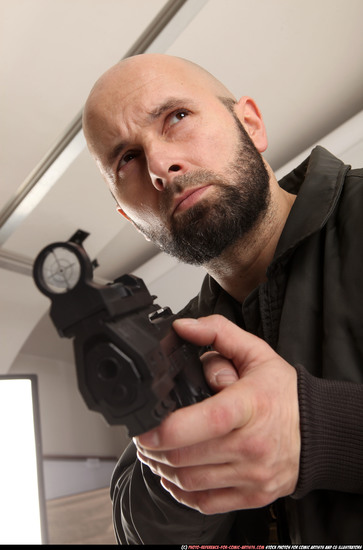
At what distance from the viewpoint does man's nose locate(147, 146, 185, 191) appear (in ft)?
2.35

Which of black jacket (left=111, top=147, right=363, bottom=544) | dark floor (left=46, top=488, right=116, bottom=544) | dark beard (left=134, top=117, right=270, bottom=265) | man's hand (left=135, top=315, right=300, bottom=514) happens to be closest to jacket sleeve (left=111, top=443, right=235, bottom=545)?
black jacket (left=111, top=147, right=363, bottom=544)

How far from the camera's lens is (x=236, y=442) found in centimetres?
37

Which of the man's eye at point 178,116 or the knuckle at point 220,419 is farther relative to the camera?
the man's eye at point 178,116

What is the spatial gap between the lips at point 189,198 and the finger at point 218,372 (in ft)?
1.02

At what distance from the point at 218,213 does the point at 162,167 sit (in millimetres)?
130

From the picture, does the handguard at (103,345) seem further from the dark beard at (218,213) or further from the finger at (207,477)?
the dark beard at (218,213)

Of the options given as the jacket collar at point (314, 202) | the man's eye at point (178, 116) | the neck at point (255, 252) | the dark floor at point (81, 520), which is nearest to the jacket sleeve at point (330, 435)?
the jacket collar at point (314, 202)

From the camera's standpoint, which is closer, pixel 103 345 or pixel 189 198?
pixel 103 345

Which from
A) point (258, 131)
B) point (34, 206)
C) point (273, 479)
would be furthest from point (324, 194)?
point (34, 206)

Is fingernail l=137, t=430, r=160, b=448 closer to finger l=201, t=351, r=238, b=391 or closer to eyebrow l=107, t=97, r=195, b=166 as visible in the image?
finger l=201, t=351, r=238, b=391

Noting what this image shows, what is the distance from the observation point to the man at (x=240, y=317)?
0.38 metres

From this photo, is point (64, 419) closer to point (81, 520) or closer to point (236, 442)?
point (81, 520)

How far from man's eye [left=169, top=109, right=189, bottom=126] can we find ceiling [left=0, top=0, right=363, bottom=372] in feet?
1.65

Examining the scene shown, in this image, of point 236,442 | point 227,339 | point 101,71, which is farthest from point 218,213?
point 101,71
